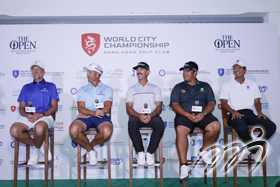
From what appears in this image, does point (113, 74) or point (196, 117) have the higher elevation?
point (113, 74)

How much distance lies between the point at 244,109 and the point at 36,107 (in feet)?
8.71

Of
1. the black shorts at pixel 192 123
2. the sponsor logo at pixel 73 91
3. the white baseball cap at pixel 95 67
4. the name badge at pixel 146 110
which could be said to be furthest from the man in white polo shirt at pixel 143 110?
the sponsor logo at pixel 73 91

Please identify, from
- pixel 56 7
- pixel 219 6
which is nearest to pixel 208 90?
pixel 219 6

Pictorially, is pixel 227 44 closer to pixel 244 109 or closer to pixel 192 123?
pixel 244 109

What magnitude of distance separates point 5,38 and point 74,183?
2.27 m

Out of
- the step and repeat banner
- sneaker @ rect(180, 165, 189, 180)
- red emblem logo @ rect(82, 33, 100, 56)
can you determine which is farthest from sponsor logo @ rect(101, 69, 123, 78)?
sneaker @ rect(180, 165, 189, 180)

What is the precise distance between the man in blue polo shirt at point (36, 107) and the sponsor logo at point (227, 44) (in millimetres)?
2387

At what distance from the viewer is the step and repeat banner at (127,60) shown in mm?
3658

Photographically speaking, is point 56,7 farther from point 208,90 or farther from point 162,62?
point 208,90

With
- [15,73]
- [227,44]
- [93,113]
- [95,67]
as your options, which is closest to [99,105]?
[93,113]

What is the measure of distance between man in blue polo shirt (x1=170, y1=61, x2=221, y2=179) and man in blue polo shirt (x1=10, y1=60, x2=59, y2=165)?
1.54 m

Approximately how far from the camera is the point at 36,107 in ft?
10.9

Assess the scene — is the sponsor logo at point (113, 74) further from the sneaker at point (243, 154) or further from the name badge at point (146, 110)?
the sneaker at point (243, 154)

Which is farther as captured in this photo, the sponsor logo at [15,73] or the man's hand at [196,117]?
the sponsor logo at [15,73]
